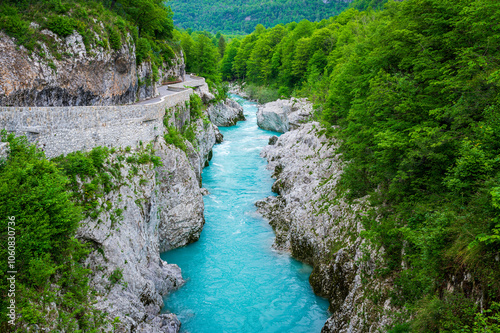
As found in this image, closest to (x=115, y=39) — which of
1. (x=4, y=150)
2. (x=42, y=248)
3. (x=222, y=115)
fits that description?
(x=4, y=150)

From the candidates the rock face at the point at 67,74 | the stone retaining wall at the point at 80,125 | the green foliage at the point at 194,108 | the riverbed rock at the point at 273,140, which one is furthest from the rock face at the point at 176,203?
the riverbed rock at the point at 273,140

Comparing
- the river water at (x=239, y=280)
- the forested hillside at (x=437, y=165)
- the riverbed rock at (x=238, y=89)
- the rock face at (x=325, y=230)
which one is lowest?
the river water at (x=239, y=280)

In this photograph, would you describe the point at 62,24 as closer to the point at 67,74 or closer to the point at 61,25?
the point at 61,25

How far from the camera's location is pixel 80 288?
9234 millimetres

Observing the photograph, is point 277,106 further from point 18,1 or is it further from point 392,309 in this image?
point 392,309

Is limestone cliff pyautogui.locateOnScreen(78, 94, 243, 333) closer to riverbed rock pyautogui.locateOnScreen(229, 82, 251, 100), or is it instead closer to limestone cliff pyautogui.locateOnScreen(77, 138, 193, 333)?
limestone cliff pyautogui.locateOnScreen(77, 138, 193, 333)

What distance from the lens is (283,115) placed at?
44.1 m

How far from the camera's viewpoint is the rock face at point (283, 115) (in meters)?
38.6

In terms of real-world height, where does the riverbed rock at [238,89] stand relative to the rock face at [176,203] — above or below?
above

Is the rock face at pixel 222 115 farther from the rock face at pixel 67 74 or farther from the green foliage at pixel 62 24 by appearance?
the rock face at pixel 67 74

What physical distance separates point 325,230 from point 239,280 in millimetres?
5568

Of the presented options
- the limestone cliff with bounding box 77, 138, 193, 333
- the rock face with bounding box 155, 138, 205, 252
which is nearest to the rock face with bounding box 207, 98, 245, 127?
the rock face with bounding box 155, 138, 205, 252

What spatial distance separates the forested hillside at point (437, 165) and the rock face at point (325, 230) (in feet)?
3.16

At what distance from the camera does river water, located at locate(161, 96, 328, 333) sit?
13555 millimetres
